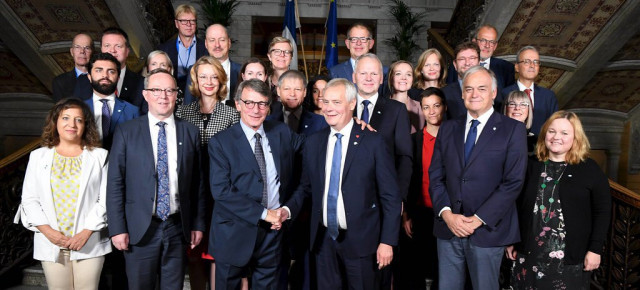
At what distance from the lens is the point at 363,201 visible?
101 inches

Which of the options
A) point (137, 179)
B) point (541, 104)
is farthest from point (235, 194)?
point (541, 104)

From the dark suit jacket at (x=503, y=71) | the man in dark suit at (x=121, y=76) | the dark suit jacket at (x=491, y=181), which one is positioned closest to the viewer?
the dark suit jacket at (x=491, y=181)

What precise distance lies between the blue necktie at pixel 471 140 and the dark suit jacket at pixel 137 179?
5.00ft

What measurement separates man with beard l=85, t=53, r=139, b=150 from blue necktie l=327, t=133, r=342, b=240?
4.72 ft

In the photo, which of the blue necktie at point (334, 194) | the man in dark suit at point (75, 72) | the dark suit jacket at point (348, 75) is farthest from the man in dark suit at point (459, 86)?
the man in dark suit at point (75, 72)

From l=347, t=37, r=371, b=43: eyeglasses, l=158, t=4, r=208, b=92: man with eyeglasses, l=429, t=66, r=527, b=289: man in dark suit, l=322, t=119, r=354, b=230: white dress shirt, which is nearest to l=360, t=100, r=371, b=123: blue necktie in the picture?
l=322, t=119, r=354, b=230: white dress shirt

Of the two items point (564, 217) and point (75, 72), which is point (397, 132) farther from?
point (75, 72)

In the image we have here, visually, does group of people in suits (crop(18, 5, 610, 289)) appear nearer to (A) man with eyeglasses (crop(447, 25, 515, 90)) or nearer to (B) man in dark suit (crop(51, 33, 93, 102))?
(B) man in dark suit (crop(51, 33, 93, 102))

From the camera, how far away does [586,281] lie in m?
2.80

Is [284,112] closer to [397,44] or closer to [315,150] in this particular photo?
[315,150]

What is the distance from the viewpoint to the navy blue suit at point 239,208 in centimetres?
258

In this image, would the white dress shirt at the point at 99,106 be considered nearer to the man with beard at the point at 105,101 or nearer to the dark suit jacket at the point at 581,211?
the man with beard at the point at 105,101

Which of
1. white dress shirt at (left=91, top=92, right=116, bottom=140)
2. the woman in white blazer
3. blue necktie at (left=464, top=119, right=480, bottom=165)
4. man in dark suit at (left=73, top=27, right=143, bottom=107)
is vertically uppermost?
man in dark suit at (left=73, top=27, right=143, bottom=107)

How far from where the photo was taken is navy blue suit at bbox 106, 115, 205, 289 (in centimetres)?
261
